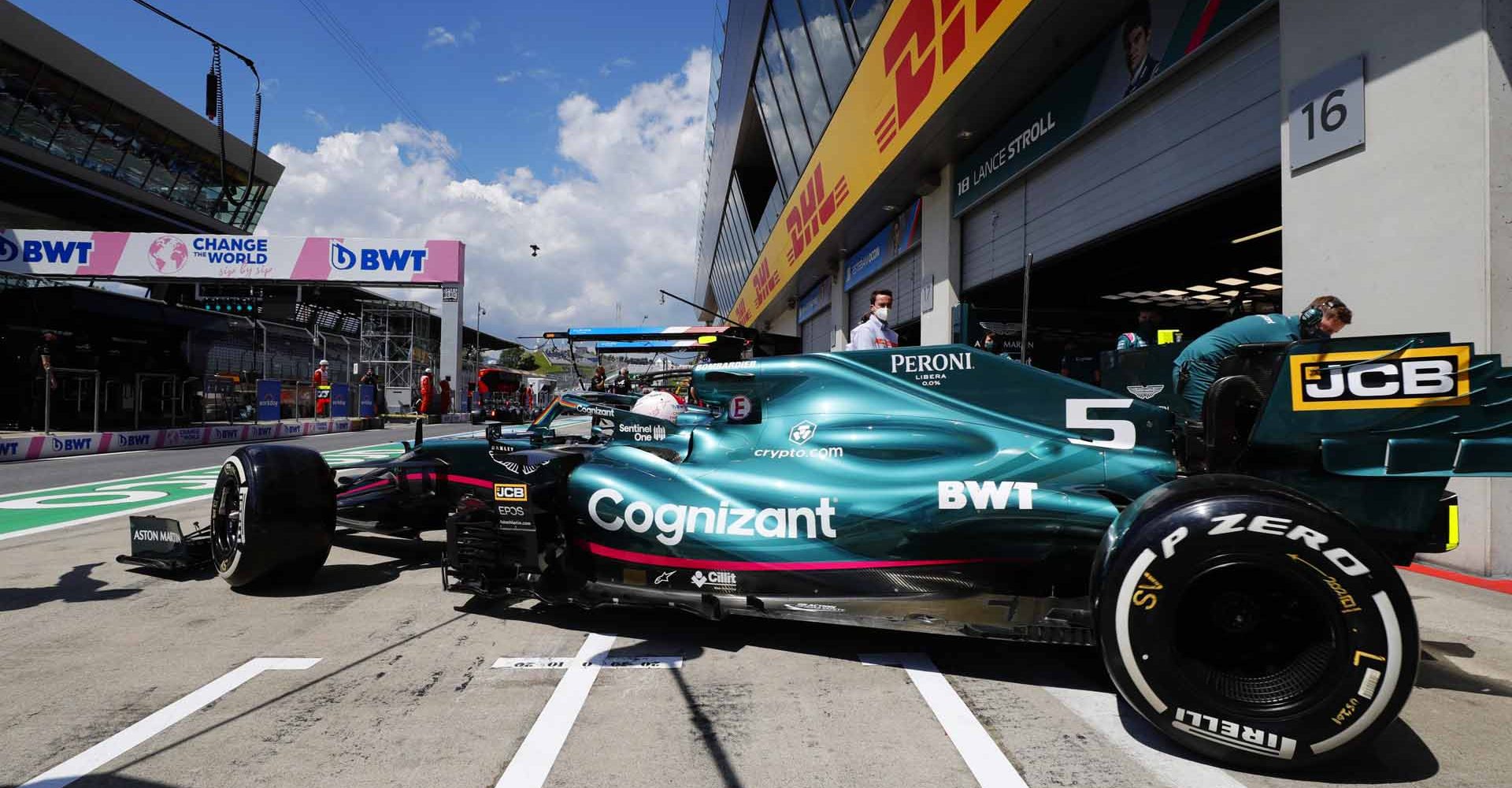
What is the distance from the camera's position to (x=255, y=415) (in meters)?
21.4

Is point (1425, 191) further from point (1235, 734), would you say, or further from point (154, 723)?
point (154, 723)

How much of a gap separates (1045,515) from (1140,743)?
2.53ft

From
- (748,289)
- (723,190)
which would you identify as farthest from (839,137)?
(723,190)

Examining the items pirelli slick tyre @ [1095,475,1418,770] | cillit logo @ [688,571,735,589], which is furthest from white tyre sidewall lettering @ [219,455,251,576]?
pirelli slick tyre @ [1095,475,1418,770]

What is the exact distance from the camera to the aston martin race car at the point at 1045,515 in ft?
6.59

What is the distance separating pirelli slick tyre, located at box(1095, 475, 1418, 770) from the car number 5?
21.6 inches

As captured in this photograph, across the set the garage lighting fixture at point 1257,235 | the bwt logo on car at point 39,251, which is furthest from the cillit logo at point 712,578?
the bwt logo on car at point 39,251

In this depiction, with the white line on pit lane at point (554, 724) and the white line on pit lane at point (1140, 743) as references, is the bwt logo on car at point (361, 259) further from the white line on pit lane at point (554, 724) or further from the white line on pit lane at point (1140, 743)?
the white line on pit lane at point (1140, 743)

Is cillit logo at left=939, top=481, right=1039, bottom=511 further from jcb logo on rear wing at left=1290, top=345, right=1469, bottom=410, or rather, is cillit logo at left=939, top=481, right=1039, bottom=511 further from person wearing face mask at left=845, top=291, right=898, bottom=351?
person wearing face mask at left=845, top=291, right=898, bottom=351

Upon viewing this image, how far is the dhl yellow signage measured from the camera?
7.38m

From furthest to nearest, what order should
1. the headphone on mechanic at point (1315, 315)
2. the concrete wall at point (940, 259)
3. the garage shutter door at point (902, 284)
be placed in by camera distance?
the garage shutter door at point (902, 284)
the concrete wall at point (940, 259)
the headphone on mechanic at point (1315, 315)

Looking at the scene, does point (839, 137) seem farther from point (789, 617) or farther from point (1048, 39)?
point (789, 617)

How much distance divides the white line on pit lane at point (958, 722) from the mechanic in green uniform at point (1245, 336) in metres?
1.87

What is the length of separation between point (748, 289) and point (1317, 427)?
26.5m
